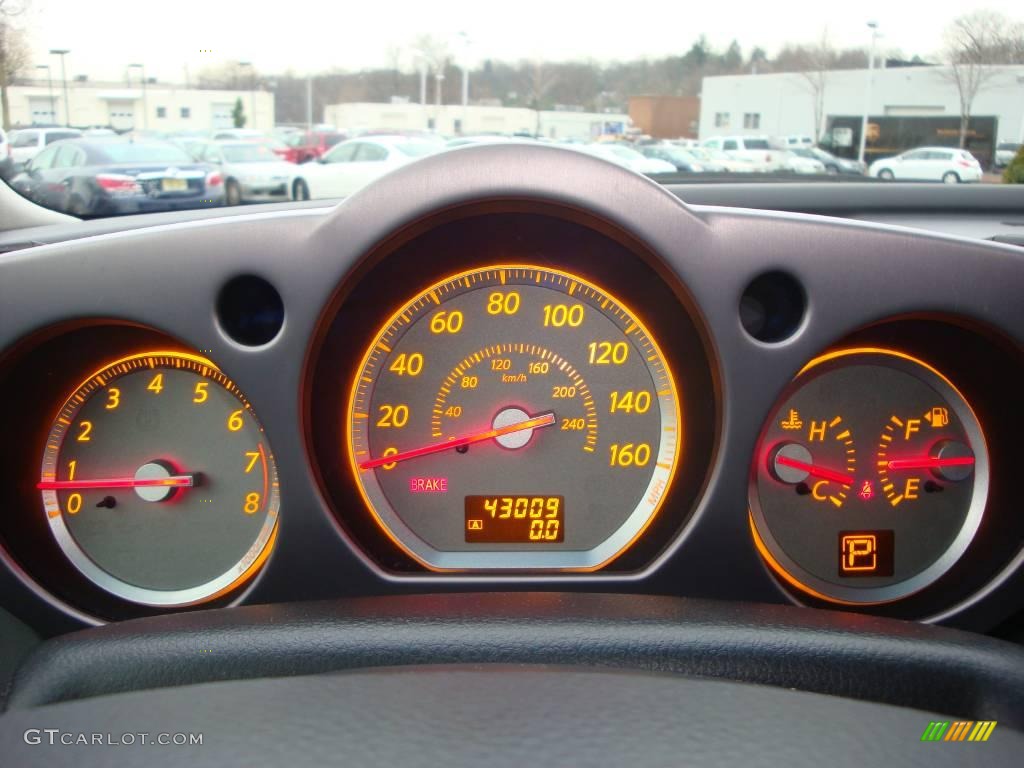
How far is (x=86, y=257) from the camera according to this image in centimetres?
212

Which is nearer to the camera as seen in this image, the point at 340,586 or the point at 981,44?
the point at 340,586

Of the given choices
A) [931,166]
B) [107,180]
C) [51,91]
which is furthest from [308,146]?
[931,166]

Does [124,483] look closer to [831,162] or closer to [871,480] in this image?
[871,480]

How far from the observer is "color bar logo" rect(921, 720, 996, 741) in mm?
1542

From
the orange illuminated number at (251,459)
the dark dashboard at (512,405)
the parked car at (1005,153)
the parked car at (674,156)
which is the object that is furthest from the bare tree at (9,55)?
the parked car at (1005,153)

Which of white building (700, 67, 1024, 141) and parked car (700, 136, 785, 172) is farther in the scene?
parked car (700, 136, 785, 172)

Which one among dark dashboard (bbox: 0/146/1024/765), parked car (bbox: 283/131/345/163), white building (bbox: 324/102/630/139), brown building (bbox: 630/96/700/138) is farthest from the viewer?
parked car (bbox: 283/131/345/163)

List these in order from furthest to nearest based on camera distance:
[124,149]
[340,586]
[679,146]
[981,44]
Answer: [679,146] → [124,149] → [981,44] → [340,586]

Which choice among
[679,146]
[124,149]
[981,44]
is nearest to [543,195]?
[981,44]

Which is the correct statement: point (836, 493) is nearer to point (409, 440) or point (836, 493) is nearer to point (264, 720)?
point (409, 440)

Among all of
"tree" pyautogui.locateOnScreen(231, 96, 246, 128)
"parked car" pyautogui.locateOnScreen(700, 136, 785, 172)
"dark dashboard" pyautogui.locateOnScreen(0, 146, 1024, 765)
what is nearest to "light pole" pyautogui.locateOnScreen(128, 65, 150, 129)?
"tree" pyautogui.locateOnScreen(231, 96, 246, 128)

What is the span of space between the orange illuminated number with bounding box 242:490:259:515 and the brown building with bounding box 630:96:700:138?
2210 millimetres

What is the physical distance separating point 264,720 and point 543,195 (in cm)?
122

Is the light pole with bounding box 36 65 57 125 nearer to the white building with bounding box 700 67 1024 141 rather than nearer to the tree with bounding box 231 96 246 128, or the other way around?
the tree with bounding box 231 96 246 128
